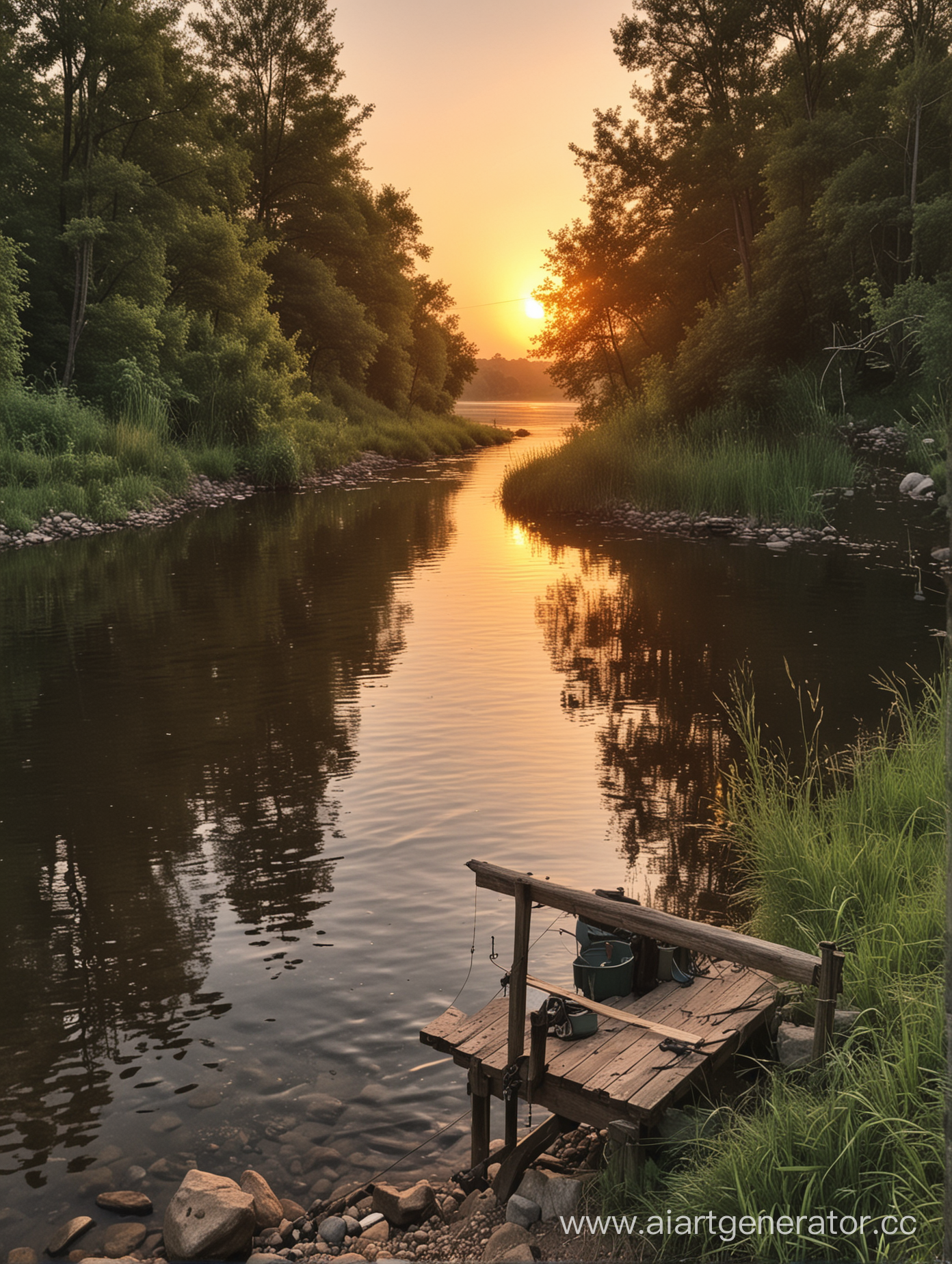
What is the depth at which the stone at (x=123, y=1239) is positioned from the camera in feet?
15.9

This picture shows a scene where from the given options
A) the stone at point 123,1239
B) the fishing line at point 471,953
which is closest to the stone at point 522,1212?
the fishing line at point 471,953

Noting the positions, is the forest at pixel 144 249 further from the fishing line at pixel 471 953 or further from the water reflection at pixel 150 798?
the fishing line at pixel 471 953

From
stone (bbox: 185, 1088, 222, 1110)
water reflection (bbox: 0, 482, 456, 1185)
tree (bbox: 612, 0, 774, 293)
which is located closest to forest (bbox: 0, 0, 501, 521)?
water reflection (bbox: 0, 482, 456, 1185)

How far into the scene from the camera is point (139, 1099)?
5.98m

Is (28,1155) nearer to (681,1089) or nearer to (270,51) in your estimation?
(681,1089)

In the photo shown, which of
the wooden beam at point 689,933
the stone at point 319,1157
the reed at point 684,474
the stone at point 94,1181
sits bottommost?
the stone at point 94,1181

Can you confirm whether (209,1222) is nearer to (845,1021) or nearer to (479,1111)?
(479,1111)

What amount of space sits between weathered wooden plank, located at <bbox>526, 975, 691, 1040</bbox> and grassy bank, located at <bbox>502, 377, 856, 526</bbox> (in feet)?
80.7

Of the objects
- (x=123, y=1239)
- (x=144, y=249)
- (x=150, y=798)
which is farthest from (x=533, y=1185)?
(x=144, y=249)

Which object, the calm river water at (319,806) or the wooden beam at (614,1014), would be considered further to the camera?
the calm river water at (319,806)

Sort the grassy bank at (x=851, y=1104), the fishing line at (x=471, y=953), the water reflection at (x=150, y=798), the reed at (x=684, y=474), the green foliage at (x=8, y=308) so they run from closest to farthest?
the grassy bank at (x=851, y=1104) < the water reflection at (x=150, y=798) < the fishing line at (x=471, y=953) < the reed at (x=684, y=474) < the green foliage at (x=8, y=308)

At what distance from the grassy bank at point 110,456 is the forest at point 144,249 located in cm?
8

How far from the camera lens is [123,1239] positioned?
4.92 metres

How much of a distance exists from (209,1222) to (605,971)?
2.28 meters
